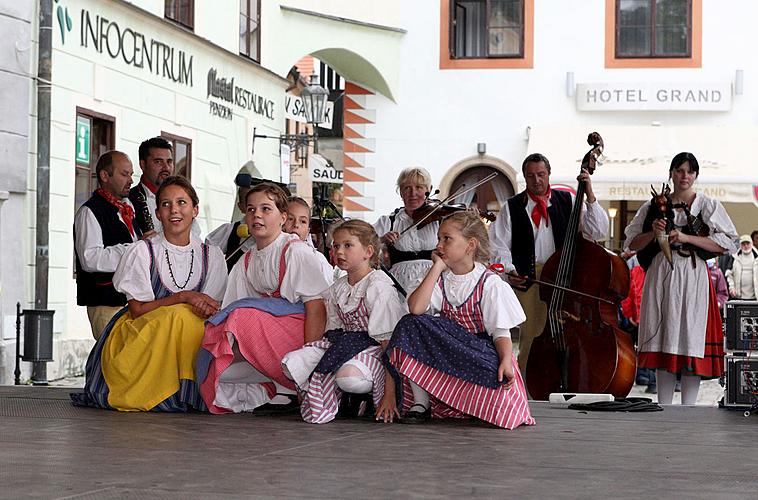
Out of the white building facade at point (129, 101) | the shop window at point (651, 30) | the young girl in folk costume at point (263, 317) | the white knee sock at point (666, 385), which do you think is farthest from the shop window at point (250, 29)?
the young girl in folk costume at point (263, 317)

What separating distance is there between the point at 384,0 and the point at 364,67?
1091 millimetres

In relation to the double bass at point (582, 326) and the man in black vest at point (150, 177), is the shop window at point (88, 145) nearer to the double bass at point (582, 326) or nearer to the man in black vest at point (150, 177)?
the man in black vest at point (150, 177)

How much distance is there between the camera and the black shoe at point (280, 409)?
711 cm

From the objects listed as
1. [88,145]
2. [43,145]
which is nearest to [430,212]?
[43,145]

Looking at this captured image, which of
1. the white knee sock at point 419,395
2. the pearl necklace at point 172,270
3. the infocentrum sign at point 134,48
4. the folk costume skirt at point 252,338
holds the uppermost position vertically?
the infocentrum sign at point 134,48

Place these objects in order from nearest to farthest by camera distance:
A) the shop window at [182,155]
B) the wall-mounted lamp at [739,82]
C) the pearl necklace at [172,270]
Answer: the pearl necklace at [172,270], the shop window at [182,155], the wall-mounted lamp at [739,82]

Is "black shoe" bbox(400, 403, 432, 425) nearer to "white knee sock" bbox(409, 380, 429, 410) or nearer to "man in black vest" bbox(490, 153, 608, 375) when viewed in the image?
"white knee sock" bbox(409, 380, 429, 410)

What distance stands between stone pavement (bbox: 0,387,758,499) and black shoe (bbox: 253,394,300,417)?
162mm

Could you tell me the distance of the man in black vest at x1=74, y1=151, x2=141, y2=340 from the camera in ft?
25.4

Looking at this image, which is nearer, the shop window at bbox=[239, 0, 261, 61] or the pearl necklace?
the pearl necklace

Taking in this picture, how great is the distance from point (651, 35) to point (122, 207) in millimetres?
15820

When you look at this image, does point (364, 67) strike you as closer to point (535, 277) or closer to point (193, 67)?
point (193, 67)

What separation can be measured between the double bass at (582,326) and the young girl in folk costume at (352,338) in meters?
1.47

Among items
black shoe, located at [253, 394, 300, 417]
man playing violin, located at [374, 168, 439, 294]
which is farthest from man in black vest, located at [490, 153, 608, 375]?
black shoe, located at [253, 394, 300, 417]
